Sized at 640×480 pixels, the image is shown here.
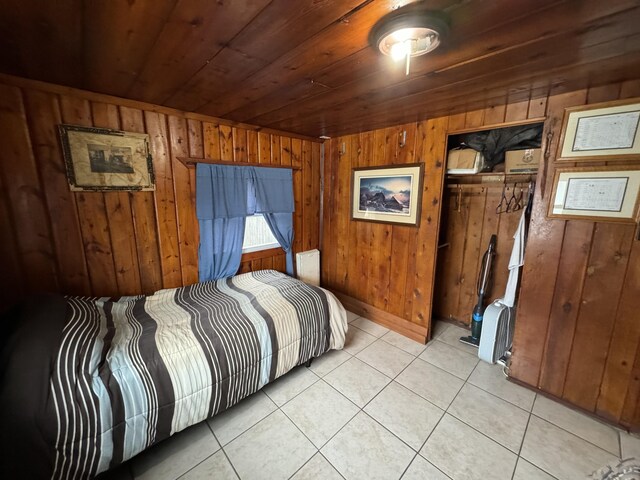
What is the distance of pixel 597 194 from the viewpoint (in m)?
1.54

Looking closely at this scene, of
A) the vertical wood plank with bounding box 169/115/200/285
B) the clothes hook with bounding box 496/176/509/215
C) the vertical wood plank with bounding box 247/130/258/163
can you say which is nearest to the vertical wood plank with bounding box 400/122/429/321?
the clothes hook with bounding box 496/176/509/215

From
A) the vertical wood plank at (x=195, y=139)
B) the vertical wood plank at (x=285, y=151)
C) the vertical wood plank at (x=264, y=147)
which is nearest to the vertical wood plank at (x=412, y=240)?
the vertical wood plank at (x=285, y=151)

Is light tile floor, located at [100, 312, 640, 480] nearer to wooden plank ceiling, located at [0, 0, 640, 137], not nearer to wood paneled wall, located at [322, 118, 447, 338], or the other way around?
wood paneled wall, located at [322, 118, 447, 338]

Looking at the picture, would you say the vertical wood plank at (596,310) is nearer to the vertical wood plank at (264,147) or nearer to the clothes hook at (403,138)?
the clothes hook at (403,138)

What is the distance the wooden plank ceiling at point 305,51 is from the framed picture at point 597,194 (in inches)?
20.7

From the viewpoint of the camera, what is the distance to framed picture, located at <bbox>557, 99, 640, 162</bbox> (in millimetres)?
1411

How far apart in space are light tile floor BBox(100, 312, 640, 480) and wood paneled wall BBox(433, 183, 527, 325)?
32.4 inches

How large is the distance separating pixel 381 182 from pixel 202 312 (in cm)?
211

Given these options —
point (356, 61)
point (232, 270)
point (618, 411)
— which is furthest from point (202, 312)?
point (618, 411)

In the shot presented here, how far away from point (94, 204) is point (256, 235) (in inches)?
55.0

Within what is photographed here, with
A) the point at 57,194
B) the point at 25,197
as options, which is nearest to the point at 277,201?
the point at 57,194

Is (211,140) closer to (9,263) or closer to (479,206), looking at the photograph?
(9,263)

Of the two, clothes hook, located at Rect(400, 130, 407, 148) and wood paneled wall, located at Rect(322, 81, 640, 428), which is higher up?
clothes hook, located at Rect(400, 130, 407, 148)

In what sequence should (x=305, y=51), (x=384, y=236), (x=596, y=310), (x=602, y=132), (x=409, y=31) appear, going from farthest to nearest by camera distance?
(x=384, y=236), (x=596, y=310), (x=602, y=132), (x=305, y=51), (x=409, y=31)
